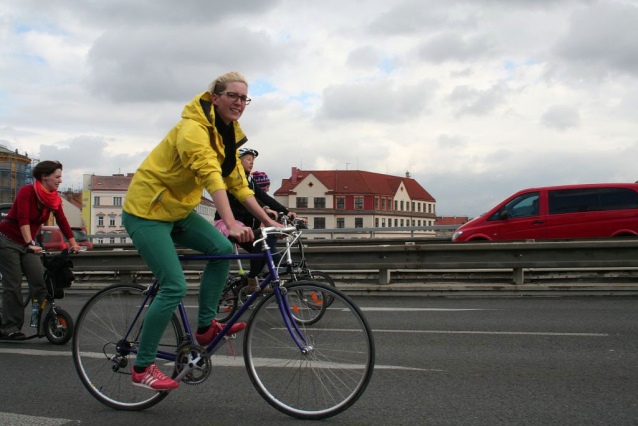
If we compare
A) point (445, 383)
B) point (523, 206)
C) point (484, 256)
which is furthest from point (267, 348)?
point (523, 206)

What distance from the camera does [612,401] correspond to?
13.7 ft

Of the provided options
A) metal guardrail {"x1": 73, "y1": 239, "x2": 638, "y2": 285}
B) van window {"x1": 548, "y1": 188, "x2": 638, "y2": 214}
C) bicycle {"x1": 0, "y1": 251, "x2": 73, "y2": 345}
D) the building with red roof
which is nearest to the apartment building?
the building with red roof

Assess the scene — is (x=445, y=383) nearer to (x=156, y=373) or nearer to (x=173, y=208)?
(x=156, y=373)

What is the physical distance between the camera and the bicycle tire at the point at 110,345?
4156 millimetres

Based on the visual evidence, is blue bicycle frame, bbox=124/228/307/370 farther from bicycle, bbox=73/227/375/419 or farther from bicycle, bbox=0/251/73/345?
bicycle, bbox=0/251/73/345

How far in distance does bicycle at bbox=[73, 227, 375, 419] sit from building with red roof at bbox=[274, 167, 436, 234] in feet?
363

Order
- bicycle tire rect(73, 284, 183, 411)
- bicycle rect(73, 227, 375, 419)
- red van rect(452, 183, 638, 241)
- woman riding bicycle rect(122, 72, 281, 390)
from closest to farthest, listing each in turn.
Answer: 1. bicycle rect(73, 227, 375, 419)
2. woman riding bicycle rect(122, 72, 281, 390)
3. bicycle tire rect(73, 284, 183, 411)
4. red van rect(452, 183, 638, 241)

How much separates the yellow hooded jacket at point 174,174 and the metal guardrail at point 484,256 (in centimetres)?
653

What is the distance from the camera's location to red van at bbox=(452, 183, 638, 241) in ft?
47.3

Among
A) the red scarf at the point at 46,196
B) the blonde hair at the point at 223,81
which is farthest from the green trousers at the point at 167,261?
the red scarf at the point at 46,196

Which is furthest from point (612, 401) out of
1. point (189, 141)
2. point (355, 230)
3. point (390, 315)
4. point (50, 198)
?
point (355, 230)

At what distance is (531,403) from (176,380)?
7.22 ft

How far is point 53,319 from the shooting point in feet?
21.9

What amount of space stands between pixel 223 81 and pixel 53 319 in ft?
12.9
